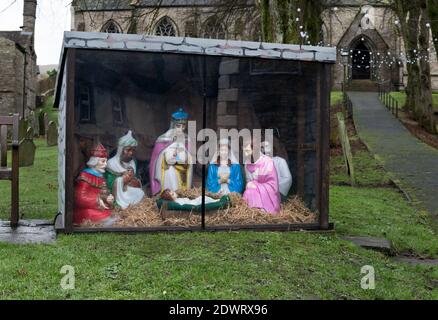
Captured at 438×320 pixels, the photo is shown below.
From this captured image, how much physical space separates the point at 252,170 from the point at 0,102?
32.4 m

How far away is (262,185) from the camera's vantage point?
327 inches

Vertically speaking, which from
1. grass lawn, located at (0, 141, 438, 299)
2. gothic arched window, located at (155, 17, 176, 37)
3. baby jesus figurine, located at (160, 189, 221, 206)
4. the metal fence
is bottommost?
grass lawn, located at (0, 141, 438, 299)

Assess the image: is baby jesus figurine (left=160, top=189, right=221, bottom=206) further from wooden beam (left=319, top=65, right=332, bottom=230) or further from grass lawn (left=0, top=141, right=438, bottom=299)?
wooden beam (left=319, top=65, right=332, bottom=230)

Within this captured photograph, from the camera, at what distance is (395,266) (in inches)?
254

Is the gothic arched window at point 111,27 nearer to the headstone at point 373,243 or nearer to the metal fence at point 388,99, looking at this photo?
the metal fence at point 388,99

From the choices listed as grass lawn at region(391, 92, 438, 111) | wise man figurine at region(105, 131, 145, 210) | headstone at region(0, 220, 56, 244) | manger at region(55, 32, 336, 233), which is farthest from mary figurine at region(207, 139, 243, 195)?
grass lawn at region(391, 92, 438, 111)

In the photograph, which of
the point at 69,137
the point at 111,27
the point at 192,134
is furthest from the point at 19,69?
the point at 69,137

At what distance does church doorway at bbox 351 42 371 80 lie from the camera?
4528 cm

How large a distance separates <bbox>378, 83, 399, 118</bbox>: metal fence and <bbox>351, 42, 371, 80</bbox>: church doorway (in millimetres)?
2609

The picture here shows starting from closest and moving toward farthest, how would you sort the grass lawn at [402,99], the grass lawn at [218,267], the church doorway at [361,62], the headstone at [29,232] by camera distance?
1. the grass lawn at [218,267]
2. the headstone at [29,232]
3. the grass lawn at [402,99]
4. the church doorway at [361,62]

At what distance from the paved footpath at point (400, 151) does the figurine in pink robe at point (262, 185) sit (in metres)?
3.77

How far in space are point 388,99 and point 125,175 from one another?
30840 millimetres

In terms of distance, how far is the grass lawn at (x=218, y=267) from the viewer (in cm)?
491

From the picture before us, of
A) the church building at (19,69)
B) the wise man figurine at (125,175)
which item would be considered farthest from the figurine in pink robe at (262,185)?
the church building at (19,69)
